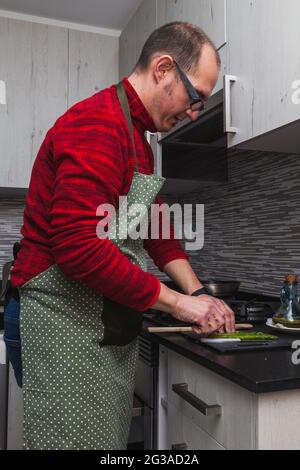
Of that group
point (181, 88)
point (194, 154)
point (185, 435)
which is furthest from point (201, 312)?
point (194, 154)

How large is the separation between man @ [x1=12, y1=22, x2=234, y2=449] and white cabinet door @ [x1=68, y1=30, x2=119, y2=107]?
1.39 metres

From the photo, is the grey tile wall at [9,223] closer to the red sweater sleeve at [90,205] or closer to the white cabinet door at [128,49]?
the white cabinet door at [128,49]

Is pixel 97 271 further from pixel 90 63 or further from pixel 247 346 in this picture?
pixel 90 63

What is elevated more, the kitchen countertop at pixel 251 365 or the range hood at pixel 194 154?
the range hood at pixel 194 154

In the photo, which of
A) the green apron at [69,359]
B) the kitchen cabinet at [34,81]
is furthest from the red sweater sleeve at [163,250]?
the kitchen cabinet at [34,81]

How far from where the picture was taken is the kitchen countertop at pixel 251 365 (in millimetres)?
798

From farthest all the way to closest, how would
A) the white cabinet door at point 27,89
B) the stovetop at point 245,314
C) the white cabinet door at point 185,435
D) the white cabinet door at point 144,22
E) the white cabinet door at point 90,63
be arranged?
1. the white cabinet door at point 90,63
2. the white cabinet door at point 27,89
3. the white cabinet door at point 144,22
4. the stovetop at point 245,314
5. the white cabinet door at point 185,435

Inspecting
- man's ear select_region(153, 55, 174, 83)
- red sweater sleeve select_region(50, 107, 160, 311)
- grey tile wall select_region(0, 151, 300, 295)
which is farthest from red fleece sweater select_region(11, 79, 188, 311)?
grey tile wall select_region(0, 151, 300, 295)

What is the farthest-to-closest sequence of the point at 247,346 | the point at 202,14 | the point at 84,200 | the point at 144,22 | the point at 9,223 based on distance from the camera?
the point at 9,223
the point at 144,22
the point at 202,14
the point at 247,346
the point at 84,200

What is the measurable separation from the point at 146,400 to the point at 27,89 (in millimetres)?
1633

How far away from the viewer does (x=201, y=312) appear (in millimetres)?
915

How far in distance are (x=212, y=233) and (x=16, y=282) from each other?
4.53 feet

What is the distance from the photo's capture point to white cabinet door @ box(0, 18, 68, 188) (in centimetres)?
217

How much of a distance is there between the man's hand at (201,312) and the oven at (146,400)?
1.02ft
